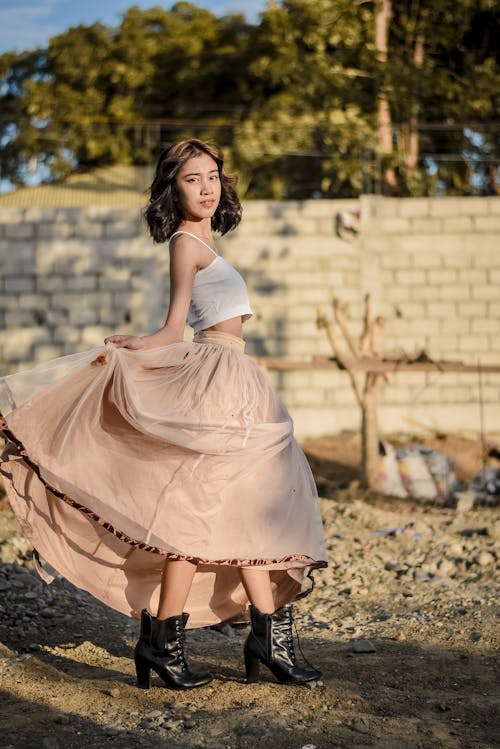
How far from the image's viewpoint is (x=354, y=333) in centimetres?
1100

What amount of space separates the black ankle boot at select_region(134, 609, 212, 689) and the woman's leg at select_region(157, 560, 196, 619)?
3cm

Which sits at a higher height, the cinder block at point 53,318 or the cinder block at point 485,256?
the cinder block at point 485,256

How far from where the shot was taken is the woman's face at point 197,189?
3.52 meters

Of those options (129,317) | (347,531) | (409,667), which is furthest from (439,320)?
(409,667)

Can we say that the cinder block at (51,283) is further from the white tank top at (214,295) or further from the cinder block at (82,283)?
the white tank top at (214,295)

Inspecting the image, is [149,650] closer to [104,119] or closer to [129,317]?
[129,317]

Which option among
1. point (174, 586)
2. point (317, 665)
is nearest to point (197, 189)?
point (174, 586)

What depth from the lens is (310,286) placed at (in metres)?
11.1

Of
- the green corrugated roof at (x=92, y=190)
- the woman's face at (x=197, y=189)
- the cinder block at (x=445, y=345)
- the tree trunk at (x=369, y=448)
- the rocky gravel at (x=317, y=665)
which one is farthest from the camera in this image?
the green corrugated roof at (x=92, y=190)

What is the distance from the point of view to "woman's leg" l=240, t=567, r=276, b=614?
332cm

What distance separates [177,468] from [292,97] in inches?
565

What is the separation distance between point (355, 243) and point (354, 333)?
3.19 ft

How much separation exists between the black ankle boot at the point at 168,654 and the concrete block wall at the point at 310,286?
7646mm

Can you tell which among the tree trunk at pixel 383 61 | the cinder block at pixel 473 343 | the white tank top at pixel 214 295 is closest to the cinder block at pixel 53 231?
the cinder block at pixel 473 343
